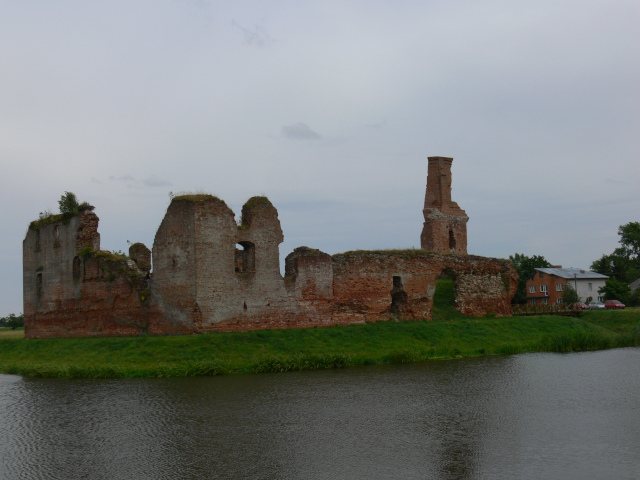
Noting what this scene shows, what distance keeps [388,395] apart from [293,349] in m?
5.88

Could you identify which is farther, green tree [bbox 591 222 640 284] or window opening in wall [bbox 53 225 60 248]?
green tree [bbox 591 222 640 284]

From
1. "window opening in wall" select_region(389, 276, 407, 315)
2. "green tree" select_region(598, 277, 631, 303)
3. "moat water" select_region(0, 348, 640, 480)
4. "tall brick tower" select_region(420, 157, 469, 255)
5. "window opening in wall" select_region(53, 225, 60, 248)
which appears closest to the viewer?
"moat water" select_region(0, 348, 640, 480)

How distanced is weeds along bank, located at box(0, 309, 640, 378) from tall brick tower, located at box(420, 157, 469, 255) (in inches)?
424

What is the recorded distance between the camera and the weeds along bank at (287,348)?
50.7ft

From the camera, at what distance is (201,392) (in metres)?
12.3

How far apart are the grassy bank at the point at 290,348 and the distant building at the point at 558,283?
26.7 metres

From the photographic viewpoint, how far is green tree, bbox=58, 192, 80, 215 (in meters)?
21.2

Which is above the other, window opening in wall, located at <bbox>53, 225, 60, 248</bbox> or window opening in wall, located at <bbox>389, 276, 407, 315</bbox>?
window opening in wall, located at <bbox>53, 225, 60, 248</bbox>

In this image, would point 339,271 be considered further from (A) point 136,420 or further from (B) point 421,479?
(B) point 421,479

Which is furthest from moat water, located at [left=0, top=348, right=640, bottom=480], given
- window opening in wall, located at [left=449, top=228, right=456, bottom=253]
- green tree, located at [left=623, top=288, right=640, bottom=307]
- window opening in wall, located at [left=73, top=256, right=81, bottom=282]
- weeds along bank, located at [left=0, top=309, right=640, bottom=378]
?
green tree, located at [left=623, top=288, right=640, bottom=307]

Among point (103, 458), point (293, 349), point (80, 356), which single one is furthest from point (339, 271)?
point (103, 458)

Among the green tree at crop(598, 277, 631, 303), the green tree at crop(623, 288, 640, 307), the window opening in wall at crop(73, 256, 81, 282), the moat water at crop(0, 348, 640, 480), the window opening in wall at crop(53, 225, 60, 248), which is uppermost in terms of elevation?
the window opening in wall at crop(53, 225, 60, 248)

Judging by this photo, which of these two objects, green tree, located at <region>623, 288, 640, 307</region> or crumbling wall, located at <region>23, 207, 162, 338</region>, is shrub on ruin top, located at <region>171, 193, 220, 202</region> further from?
green tree, located at <region>623, 288, 640, 307</region>

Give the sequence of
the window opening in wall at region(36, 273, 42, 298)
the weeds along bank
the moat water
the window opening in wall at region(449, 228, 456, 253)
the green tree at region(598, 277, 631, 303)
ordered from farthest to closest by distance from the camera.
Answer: the green tree at region(598, 277, 631, 303) < the window opening in wall at region(449, 228, 456, 253) < the window opening in wall at region(36, 273, 42, 298) < the weeds along bank < the moat water
